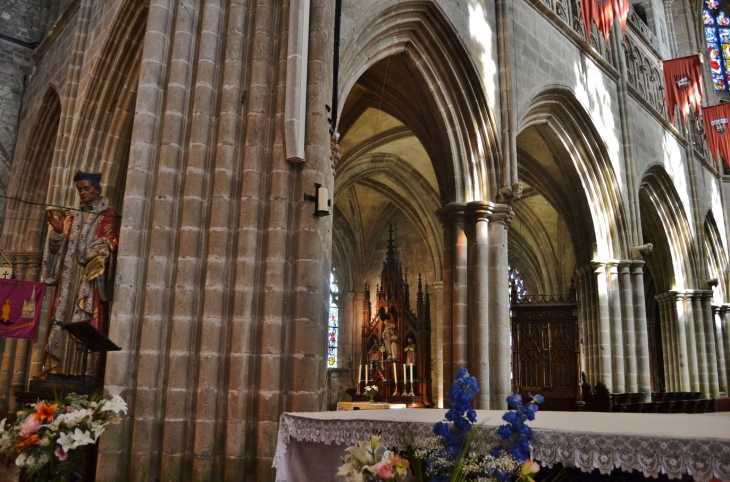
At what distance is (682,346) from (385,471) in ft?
61.7

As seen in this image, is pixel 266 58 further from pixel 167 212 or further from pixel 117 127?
pixel 117 127

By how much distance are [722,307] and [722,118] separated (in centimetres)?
617

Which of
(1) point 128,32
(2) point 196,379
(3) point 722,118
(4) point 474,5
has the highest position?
(3) point 722,118

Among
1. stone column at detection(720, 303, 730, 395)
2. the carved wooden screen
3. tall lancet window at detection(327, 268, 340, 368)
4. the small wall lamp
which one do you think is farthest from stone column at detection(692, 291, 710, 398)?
the small wall lamp

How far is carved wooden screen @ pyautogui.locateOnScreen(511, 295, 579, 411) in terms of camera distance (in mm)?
14211

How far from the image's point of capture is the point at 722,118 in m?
19.7

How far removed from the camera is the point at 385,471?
8.21 feet

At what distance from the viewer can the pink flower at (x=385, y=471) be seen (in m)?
2.50

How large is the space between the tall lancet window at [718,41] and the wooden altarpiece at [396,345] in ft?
53.6

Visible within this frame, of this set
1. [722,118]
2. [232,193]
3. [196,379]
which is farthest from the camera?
[722,118]

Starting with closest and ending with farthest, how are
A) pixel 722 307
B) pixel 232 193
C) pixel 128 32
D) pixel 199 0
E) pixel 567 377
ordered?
pixel 232 193, pixel 199 0, pixel 128 32, pixel 567 377, pixel 722 307

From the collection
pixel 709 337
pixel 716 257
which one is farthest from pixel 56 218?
pixel 716 257

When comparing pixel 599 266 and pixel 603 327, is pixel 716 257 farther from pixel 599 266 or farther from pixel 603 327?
pixel 603 327

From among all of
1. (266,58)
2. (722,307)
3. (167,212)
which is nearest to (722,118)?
(722,307)
